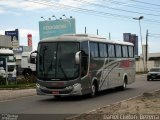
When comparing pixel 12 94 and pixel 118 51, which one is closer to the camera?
pixel 12 94

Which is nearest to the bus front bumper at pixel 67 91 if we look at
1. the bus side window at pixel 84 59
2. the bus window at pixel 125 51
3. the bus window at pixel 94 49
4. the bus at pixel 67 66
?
the bus at pixel 67 66

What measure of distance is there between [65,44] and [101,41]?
3882 millimetres

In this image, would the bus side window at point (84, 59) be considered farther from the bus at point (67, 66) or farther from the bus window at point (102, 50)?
the bus window at point (102, 50)

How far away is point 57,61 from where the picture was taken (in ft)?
76.1

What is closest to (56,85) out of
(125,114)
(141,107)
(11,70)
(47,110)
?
(47,110)

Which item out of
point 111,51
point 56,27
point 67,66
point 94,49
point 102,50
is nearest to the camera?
point 67,66

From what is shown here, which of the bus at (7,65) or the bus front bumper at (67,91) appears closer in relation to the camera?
the bus front bumper at (67,91)

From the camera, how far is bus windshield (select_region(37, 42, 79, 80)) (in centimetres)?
2309

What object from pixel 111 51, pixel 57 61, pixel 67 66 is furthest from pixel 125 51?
pixel 57 61

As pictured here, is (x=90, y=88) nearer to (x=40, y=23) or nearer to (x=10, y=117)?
(x=10, y=117)

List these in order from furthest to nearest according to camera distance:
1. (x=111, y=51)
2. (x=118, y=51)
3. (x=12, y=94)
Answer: (x=118, y=51) → (x=12, y=94) → (x=111, y=51)

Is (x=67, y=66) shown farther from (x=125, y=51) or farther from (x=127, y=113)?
(x=125, y=51)

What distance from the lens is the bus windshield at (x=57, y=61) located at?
23.1 metres

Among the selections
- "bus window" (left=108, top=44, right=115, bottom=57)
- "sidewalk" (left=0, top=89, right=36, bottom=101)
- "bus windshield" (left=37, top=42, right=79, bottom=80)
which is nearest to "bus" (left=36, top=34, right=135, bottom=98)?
"bus windshield" (left=37, top=42, right=79, bottom=80)
